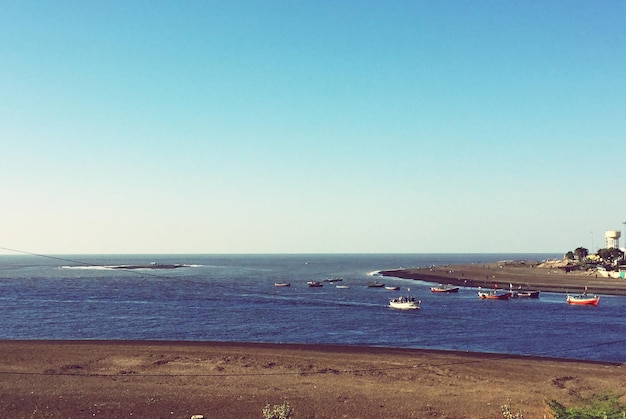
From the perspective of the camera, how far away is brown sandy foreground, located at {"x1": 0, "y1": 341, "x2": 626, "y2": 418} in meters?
24.9

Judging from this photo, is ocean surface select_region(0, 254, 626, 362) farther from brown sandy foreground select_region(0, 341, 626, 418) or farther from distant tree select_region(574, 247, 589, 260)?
distant tree select_region(574, 247, 589, 260)

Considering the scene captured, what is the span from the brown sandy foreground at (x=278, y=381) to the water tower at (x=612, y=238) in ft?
595

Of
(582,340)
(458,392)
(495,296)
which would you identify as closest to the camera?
(458,392)

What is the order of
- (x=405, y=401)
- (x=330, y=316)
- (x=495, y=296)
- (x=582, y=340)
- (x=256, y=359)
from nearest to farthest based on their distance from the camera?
(x=405, y=401) < (x=256, y=359) < (x=582, y=340) < (x=330, y=316) < (x=495, y=296)

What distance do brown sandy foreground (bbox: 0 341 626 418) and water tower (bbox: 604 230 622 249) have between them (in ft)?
595

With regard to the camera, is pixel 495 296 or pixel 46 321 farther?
pixel 495 296

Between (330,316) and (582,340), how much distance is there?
3007 centimetres

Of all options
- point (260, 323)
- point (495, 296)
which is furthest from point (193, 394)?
point (495, 296)

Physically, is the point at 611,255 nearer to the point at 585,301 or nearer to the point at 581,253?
the point at 581,253

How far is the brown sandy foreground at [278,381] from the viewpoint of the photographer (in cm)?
2489

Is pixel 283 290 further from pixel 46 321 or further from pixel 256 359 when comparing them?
pixel 256 359

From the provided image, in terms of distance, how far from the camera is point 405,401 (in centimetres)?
2639

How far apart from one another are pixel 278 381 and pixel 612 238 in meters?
202

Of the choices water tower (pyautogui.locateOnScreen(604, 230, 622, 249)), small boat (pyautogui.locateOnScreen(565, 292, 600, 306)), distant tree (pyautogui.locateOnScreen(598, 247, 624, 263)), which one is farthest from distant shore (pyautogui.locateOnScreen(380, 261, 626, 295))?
water tower (pyautogui.locateOnScreen(604, 230, 622, 249))
